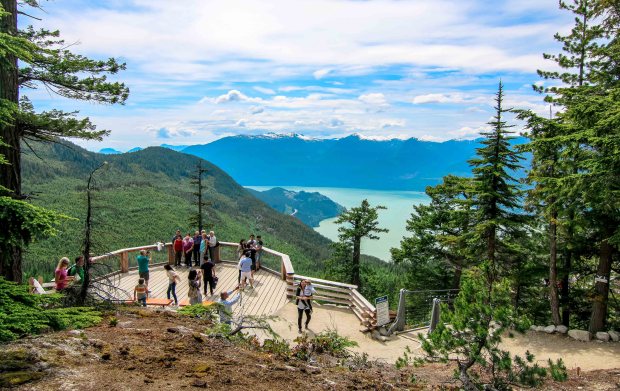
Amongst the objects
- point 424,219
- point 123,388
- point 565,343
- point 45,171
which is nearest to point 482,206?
point 565,343

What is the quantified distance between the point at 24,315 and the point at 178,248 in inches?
408

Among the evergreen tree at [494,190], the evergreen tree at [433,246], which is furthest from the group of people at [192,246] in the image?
the evergreen tree at [433,246]

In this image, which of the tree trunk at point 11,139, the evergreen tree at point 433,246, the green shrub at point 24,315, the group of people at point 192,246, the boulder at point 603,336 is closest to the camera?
the green shrub at point 24,315

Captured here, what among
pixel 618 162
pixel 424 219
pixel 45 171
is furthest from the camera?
pixel 45 171

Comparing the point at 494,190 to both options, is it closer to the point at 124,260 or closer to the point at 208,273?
the point at 208,273

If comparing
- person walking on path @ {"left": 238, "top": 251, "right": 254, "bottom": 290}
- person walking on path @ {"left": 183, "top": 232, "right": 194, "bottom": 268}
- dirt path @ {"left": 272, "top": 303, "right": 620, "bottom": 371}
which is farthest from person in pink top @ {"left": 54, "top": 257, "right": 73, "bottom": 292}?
person walking on path @ {"left": 183, "top": 232, "right": 194, "bottom": 268}

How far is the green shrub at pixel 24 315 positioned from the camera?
4.04 m

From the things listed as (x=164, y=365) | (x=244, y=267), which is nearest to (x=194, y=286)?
(x=244, y=267)

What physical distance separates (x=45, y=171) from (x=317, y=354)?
12350 centimetres

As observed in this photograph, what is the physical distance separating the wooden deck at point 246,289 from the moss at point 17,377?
21.3 ft

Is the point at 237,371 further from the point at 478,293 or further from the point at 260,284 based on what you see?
the point at 260,284

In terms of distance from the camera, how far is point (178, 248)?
1455cm

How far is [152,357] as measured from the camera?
491 cm

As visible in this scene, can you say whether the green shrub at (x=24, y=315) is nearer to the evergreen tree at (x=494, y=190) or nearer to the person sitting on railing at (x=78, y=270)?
the person sitting on railing at (x=78, y=270)
